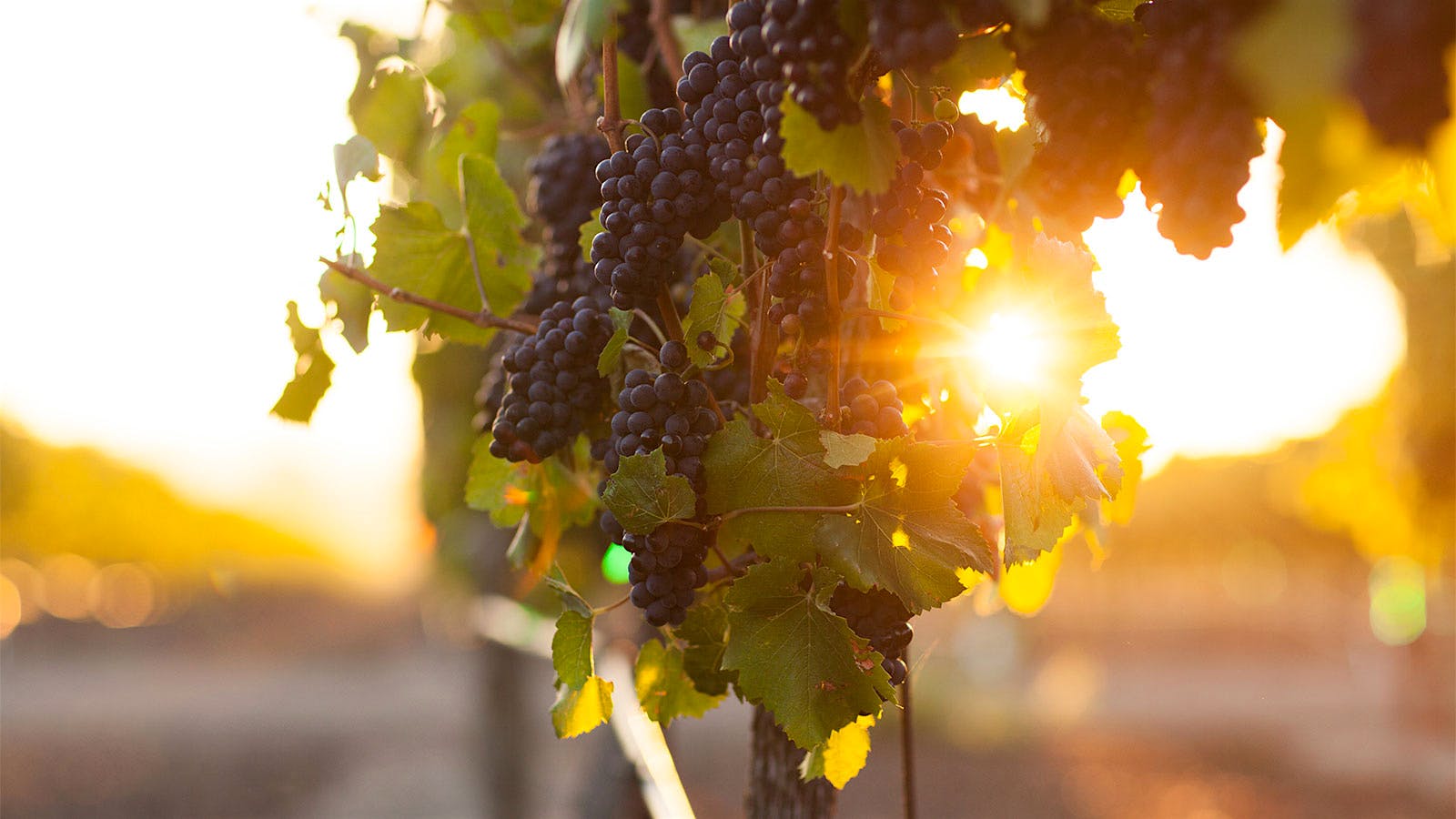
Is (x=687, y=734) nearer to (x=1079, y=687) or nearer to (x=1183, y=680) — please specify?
(x=1079, y=687)

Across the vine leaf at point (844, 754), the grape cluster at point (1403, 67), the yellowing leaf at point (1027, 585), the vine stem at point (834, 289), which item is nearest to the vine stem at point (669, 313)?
the vine stem at point (834, 289)

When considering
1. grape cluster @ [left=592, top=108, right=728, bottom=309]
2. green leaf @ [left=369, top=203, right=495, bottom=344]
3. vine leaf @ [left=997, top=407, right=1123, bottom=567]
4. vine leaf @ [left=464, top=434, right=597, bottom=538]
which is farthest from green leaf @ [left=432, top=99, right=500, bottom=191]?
vine leaf @ [left=997, top=407, right=1123, bottom=567]

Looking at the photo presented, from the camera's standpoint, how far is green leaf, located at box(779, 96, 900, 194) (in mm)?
962

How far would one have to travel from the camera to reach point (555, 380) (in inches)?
55.1

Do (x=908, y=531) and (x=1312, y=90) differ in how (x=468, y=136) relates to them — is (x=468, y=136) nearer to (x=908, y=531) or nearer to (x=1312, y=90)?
(x=908, y=531)

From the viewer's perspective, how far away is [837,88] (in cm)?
95

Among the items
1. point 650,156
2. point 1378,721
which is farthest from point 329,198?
point 1378,721

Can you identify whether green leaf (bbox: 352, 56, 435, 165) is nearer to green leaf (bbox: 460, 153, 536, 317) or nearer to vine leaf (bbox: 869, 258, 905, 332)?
Result: green leaf (bbox: 460, 153, 536, 317)

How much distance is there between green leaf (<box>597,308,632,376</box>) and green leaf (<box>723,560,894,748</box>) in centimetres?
33

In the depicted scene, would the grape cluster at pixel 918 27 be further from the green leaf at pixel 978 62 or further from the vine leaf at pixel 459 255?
the vine leaf at pixel 459 255

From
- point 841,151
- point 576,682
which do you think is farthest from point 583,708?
point 841,151

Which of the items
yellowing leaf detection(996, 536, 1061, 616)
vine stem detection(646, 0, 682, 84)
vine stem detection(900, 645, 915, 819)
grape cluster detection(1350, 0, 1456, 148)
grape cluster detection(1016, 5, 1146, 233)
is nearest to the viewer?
grape cluster detection(1350, 0, 1456, 148)

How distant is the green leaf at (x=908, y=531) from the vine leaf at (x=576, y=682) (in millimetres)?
399

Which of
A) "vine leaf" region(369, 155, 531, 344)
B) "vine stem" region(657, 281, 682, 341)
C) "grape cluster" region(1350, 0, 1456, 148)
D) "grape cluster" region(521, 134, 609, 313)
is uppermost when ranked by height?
"grape cluster" region(521, 134, 609, 313)
